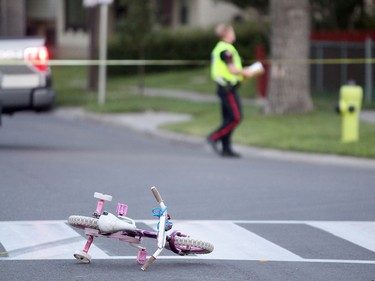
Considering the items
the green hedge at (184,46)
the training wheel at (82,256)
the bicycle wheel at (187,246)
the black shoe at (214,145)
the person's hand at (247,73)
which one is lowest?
the green hedge at (184,46)

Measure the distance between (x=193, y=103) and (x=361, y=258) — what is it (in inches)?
752

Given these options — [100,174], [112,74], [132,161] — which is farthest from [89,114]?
[112,74]

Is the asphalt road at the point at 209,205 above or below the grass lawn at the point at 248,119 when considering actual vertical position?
above

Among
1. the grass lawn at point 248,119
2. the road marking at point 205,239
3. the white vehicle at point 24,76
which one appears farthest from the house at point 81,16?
the road marking at point 205,239

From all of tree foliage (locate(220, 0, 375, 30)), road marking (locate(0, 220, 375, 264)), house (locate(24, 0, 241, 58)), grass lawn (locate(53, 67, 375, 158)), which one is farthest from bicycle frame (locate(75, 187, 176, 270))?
house (locate(24, 0, 241, 58))

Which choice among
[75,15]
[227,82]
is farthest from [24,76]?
[75,15]

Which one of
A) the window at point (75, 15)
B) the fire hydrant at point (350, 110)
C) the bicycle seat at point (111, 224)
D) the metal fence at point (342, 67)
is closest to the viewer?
the bicycle seat at point (111, 224)

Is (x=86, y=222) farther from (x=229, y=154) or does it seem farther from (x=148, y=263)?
(x=229, y=154)

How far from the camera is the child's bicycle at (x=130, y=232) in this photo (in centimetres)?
751

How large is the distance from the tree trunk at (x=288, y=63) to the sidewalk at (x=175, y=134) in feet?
5.21

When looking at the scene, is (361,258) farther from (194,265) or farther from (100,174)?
(100,174)

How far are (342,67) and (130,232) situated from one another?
21.4 m

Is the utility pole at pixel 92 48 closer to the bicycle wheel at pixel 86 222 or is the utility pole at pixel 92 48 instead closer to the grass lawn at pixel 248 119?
the grass lawn at pixel 248 119

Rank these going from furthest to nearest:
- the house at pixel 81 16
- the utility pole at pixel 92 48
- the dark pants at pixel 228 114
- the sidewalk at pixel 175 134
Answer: the house at pixel 81 16
the utility pole at pixel 92 48
the dark pants at pixel 228 114
the sidewalk at pixel 175 134
